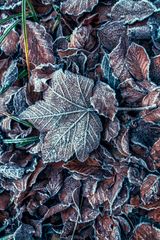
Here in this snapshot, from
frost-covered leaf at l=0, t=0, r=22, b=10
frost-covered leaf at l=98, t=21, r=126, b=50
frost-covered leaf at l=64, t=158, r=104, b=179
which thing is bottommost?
frost-covered leaf at l=64, t=158, r=104, b=179

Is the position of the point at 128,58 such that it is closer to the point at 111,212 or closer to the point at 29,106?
the point at 29,106

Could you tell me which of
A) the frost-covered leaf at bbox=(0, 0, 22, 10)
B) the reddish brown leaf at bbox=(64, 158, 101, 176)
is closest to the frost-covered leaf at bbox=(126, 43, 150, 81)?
the reddish brown leaf at bbox=(64, 158, 101, 176)

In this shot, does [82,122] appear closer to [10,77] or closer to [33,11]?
[10,77]

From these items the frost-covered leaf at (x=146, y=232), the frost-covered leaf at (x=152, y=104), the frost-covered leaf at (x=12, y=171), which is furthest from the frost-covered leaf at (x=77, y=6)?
the frost-covered leaf at (x=146, y=232)

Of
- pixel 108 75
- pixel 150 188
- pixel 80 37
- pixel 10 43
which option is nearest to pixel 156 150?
pixel 150 188

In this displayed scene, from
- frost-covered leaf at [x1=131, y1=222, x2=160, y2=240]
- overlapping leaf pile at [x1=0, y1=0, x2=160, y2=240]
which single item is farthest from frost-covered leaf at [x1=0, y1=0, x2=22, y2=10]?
frost-covered leaf at [x1=131, y1=222, x2=160, y2=240]

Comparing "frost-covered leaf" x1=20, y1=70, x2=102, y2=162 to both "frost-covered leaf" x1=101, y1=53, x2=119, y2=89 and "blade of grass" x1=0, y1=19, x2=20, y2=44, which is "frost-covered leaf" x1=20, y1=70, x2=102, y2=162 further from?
"blade of grass" x1=0, y1=19, x2=20, y2=44

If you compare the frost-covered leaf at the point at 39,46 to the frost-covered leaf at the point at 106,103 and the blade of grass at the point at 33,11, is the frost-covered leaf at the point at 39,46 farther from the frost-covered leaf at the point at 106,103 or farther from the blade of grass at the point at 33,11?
the frost-covered leaf at the point at 106,103

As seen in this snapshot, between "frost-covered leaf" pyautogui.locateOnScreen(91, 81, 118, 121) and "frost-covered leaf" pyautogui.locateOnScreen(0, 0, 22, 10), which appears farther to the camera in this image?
"frost-covered leaf" pyautogui.locateOnScreen(0, 0, 22, 10)

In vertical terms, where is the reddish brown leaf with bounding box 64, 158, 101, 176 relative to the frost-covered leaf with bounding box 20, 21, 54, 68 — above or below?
below
